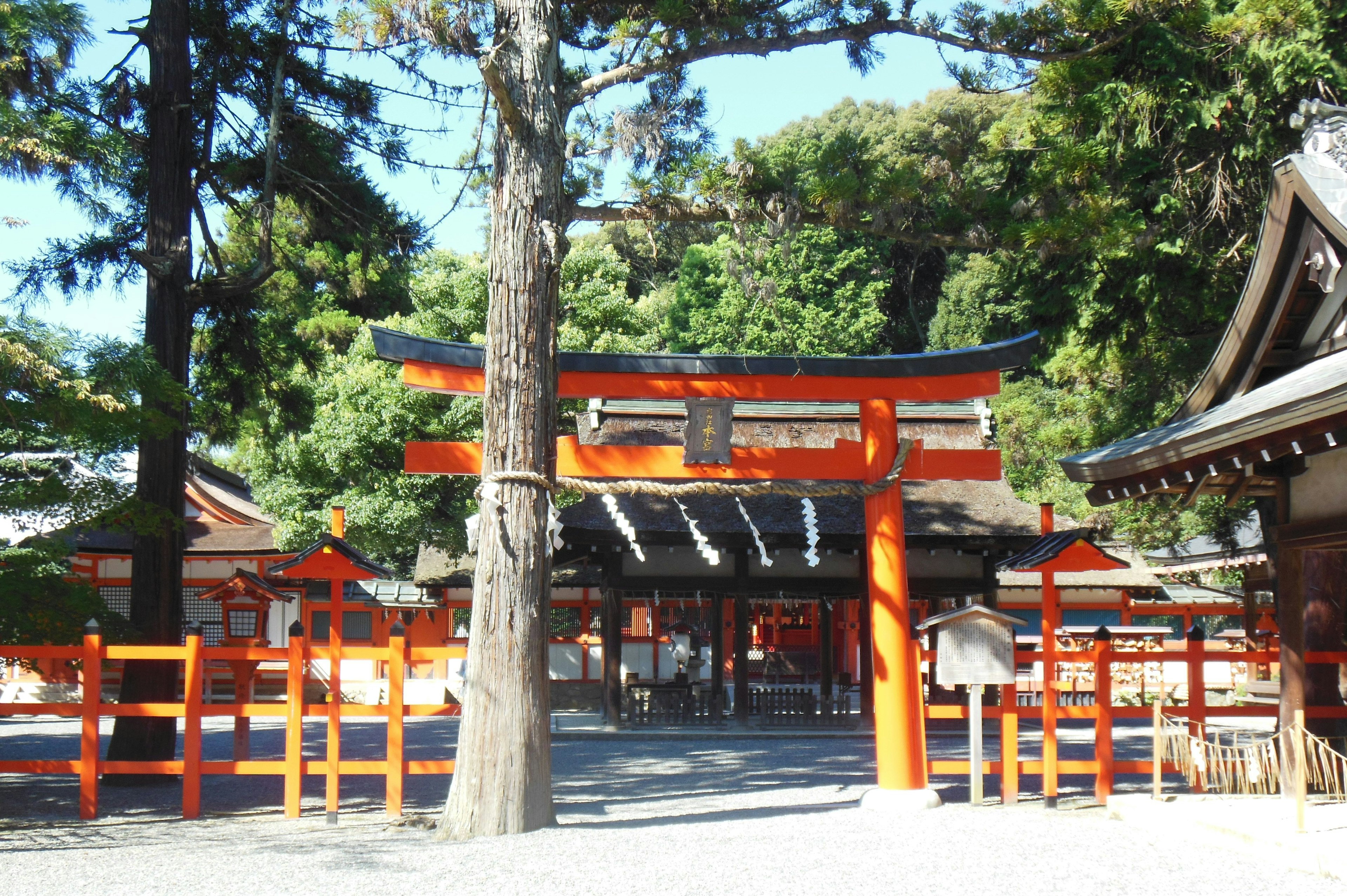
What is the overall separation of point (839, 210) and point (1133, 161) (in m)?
5.66

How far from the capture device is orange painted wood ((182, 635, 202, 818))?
790cm

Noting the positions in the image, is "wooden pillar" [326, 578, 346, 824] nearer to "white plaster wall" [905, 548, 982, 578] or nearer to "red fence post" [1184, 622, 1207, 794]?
"red fence post" [1184, 622, 1207, 794]

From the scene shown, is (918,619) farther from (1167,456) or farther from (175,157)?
(175,157)

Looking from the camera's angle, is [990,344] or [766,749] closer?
[990,344]

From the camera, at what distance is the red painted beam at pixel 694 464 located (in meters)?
8.66

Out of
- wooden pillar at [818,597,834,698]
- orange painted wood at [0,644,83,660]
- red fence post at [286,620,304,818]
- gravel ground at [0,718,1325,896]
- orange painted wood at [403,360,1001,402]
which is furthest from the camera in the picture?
wooden pillar at [818,597,834,698]

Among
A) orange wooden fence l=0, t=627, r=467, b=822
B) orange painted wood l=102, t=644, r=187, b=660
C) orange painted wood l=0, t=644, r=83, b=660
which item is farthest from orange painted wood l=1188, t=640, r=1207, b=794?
orange painted wood l=0, t=644, r=83, b=660

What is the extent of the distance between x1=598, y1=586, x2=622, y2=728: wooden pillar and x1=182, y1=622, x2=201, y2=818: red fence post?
23.5ft

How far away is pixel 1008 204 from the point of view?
8.62 m

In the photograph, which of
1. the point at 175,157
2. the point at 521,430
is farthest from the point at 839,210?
the point at 175,157

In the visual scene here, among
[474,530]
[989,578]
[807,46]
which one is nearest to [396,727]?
[474,530]

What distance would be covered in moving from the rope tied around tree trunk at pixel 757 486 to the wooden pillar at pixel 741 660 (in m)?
6.15

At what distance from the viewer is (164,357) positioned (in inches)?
407

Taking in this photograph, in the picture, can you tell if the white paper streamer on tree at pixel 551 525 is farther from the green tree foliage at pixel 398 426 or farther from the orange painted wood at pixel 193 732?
the green tree foliage at pixel 398 426
